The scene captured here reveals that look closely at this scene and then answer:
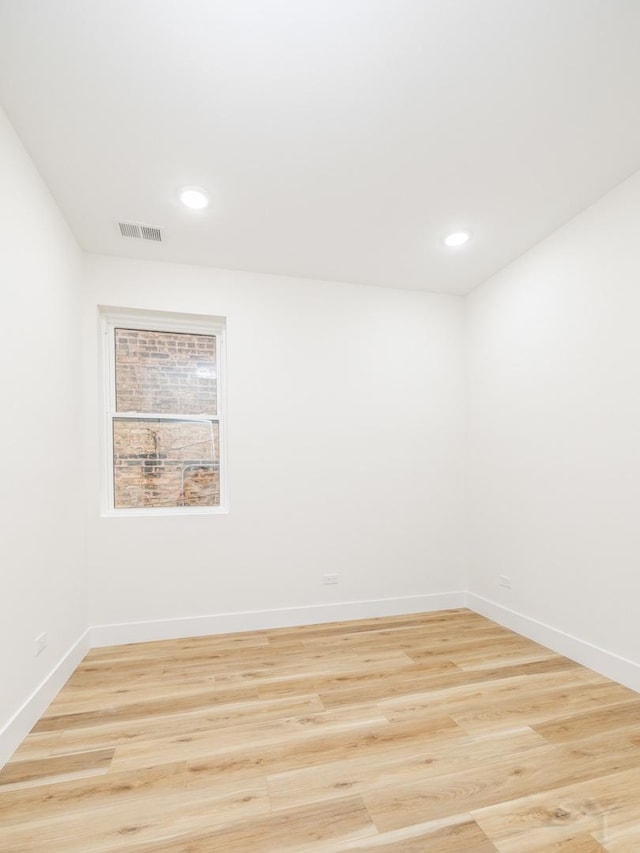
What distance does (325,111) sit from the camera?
1.86 meters

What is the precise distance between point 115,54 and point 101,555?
2.89 meters

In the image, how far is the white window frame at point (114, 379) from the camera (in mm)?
3127

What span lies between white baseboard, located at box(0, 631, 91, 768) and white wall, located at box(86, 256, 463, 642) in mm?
370

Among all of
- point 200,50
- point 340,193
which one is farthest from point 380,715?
point 200,50

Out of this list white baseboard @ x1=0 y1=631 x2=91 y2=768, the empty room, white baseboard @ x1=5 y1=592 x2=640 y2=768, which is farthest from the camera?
white baseboard @ x1=5 y1=592 x2=640 y2=768

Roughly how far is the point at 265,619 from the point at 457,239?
10.6ft

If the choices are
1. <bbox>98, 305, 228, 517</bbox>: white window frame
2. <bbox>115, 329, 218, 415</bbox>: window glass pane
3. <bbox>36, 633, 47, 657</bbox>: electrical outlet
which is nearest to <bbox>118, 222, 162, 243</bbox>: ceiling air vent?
<bbox>98, 305, 228, 517</bbox>: white window frame

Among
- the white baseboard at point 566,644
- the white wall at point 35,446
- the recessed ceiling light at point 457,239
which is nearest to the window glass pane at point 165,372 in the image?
the white wall at point 35,446

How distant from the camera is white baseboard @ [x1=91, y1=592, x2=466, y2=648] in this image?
3.00 m

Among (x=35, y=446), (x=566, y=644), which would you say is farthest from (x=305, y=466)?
(x=566, y=644)

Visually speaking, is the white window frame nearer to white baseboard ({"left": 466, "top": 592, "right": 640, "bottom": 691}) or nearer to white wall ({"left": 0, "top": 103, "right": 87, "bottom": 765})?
white wall ({"left": 0, "top": 103, "right": 87, "bottom": 765})

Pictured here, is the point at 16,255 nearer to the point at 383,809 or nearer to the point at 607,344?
the point at 383,809

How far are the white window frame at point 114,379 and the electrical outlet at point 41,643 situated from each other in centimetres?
100

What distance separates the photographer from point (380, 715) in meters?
2.09
